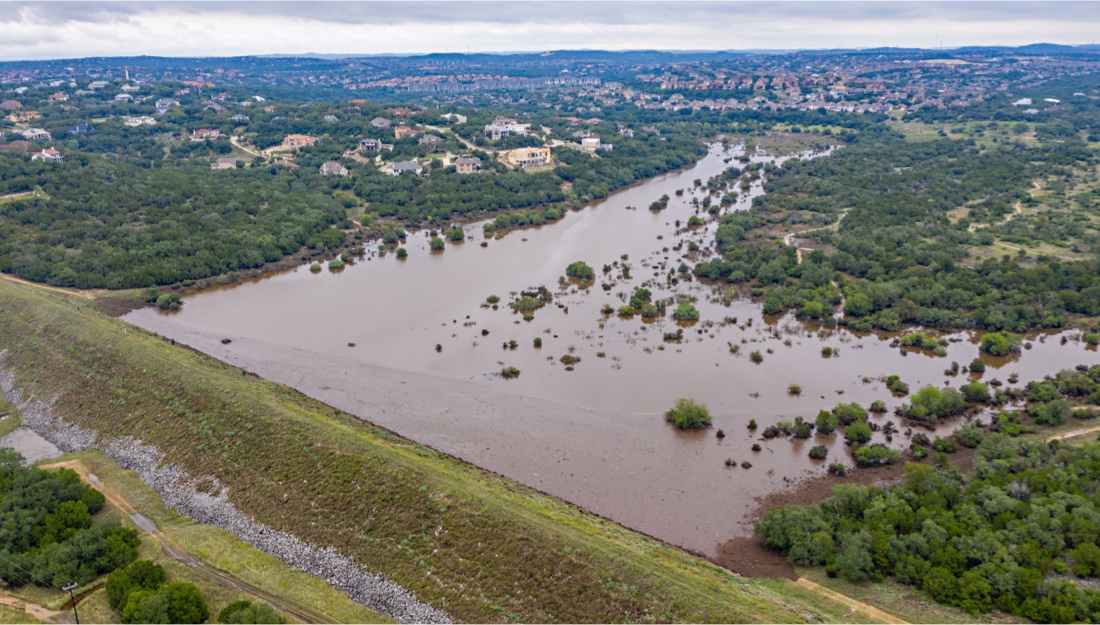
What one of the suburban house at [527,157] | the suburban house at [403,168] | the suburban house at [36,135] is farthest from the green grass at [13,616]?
the suburban house at [36,135]

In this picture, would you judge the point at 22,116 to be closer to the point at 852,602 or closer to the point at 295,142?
the point at 295,142

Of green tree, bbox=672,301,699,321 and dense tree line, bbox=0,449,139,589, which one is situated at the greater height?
green tree, bbox=672,301,699,321

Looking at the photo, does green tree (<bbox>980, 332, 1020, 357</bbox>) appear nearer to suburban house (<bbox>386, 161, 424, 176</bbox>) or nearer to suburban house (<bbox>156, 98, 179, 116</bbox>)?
suburban house (<bbox>386, 161, 424, 176</bbox>)

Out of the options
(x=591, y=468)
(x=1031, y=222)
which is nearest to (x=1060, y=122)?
(x=1031, y=222)

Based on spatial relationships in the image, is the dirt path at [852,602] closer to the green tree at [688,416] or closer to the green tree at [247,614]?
the green tree at [688,416]

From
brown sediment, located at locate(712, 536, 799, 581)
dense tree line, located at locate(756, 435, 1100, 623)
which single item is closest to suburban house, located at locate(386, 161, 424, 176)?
brown sediment, located at locate(712, 536, 799, 581)

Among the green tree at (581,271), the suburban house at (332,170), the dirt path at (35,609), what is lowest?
the dirt path at (35,609)
